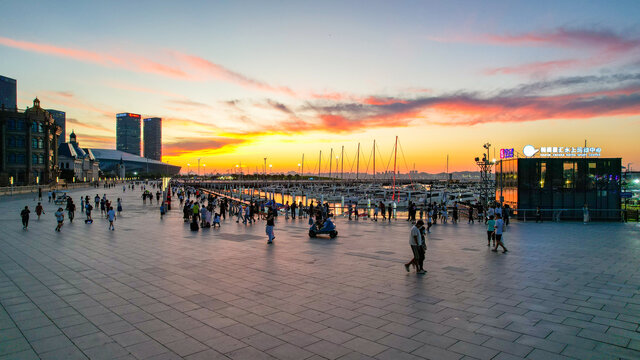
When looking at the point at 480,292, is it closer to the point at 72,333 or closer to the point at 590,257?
the point at 590,257

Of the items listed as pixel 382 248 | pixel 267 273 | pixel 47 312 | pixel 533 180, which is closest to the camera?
pixel 47 312

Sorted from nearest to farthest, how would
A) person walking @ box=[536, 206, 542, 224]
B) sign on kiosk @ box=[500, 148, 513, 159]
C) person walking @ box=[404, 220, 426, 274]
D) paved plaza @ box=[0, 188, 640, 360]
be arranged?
paved plaza @ box=[0, 188, 640, 360] < person walking @ box=[404, 220, 426, 274] < person walking @ box=[536, 206, 542, 224] < sign on kiosk @ box=[500, 148, 513, 159]

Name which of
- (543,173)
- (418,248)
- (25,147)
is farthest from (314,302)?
(25,147)

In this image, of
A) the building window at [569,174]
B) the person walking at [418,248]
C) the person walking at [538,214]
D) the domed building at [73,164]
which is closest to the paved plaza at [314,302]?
the person walking at [418,248]

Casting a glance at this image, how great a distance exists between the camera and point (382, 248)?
16.5 metres

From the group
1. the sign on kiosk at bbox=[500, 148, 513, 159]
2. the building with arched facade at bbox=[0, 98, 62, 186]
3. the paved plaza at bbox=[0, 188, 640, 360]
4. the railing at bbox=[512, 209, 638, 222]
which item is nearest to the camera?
the paved plaza at bbox=[0, 188, 640, 360]

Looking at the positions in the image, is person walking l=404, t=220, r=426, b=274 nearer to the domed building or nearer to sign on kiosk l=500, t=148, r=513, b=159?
sign on kiosk l=500, t=148, r=513, b=159

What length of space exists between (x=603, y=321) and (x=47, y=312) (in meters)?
12.1

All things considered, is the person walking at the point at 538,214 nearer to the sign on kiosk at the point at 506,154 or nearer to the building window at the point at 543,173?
the building window at the point at 543,173

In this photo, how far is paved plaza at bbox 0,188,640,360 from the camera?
634cm

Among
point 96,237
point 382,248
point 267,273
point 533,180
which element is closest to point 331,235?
point 382,248

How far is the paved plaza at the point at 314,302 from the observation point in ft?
20.8

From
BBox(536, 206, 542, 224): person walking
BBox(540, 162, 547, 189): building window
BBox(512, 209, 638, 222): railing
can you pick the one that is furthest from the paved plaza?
BBox(540, 162, 547, 189): building window

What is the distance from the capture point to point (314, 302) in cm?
877
